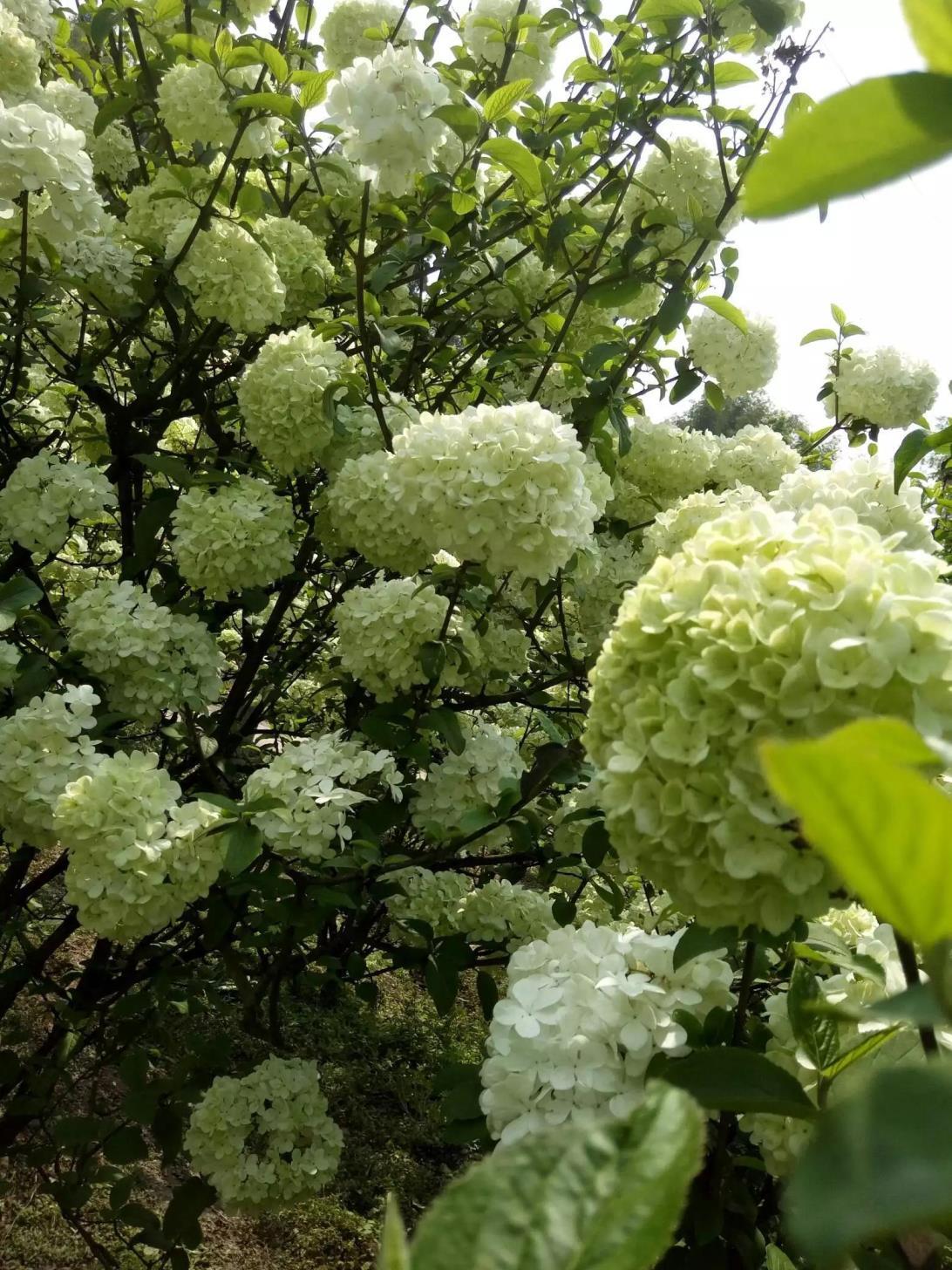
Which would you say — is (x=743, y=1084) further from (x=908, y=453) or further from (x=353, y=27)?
(x=353, y=27)

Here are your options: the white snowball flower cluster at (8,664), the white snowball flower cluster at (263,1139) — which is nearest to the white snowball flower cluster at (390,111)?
the white snowball flower cluster at (8,664)

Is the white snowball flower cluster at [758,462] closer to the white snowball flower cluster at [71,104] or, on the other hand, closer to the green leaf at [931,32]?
the white snowball flower cluster at [71,104]

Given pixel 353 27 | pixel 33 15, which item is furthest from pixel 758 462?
pixel 33 15

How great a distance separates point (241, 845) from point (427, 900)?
88cm

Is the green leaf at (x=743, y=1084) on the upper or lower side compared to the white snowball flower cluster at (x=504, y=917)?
upper

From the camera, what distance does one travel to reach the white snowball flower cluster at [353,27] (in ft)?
9.86

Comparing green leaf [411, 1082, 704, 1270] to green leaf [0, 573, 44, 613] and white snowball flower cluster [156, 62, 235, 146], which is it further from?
white snowball flower cluster [156, 62, 235, 146]

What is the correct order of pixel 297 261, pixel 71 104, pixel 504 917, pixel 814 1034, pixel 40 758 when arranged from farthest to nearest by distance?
pixel 71 104
pixel 297 261
pixel 504 917
pixel 40 758
pixel 814 1034

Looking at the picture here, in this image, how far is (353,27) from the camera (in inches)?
119

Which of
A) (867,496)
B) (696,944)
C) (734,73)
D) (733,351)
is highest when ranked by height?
(734,73)

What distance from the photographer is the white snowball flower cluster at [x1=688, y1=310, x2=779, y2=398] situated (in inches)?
126

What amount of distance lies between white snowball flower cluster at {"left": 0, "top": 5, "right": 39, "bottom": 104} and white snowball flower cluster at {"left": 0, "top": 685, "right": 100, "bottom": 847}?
1.73m

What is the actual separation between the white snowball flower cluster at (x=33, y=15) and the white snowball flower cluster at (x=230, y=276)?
94cm

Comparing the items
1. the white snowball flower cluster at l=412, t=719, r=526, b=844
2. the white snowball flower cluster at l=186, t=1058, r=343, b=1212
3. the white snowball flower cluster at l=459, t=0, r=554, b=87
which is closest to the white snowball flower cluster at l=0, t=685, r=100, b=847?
the white snowball flower cluster at l=412, t=719, r=526, b=844
